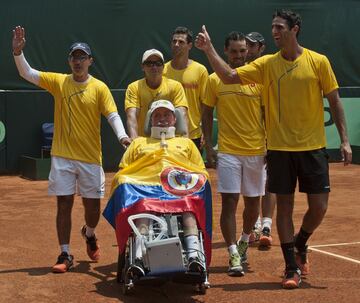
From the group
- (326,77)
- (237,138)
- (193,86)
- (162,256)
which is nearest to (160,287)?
(162,256)

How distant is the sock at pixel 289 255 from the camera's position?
21.4 feet

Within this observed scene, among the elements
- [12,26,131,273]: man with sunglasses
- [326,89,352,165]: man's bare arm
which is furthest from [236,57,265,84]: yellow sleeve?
[12,26,131,273]: man with sunglasses

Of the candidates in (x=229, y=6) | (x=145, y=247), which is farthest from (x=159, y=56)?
(x=229, y=6)

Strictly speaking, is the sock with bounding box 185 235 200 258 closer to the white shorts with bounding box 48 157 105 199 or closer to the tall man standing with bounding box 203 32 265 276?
the tall man standing with bounding box 203 32 265 276

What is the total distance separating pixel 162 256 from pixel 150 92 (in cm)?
239

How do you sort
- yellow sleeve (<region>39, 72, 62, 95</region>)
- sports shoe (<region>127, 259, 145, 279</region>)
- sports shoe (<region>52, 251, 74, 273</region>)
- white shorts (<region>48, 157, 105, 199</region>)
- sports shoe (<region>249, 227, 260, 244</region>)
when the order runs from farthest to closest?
sports shoe (<region>249, 227, 260, 244</region>), yellow sleeve (<region>39, 72, 62, 95</region>), white shorts (<region>48, 157, 105, 199</region>), sports shoe (<region>52, 251, 74, 273</region>), sports shoe (<region>127, 259, 145, 279</region>)

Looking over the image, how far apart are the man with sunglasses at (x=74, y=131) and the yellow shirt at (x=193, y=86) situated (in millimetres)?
1235

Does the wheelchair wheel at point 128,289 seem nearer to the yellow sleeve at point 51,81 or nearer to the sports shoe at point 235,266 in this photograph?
the sports shoe at point 235,266

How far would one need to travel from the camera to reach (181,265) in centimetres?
565

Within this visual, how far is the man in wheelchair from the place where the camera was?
19.7ft

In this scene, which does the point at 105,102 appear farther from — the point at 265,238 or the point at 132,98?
the point at 265,238

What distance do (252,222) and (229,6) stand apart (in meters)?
9.88

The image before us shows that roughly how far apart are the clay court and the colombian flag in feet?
1.37

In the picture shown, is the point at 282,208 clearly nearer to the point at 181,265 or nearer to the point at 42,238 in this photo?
the point at 181,265
